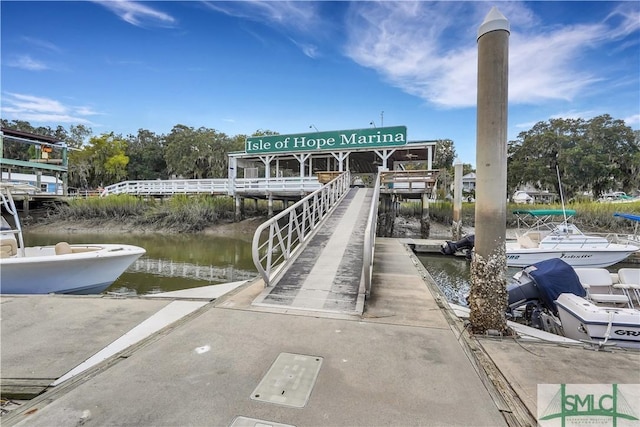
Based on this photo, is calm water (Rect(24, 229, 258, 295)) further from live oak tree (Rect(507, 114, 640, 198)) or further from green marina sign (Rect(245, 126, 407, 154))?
live oak tree (Rect(507, 114, 640, 198))

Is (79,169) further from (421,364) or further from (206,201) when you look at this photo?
(421,364)

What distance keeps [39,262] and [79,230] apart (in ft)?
58.0

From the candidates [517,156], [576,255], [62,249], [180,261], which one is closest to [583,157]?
[517,156]

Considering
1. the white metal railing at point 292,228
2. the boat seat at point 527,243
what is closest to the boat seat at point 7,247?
the white metal railing at point 292,228

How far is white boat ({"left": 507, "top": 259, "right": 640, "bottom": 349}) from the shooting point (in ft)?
13.5

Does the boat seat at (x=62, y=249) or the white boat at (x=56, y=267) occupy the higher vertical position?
the boat seat at (x=62, y=249)

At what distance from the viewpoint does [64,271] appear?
19.4 ft

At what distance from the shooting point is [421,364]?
109 inches

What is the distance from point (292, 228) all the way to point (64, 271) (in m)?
4.64

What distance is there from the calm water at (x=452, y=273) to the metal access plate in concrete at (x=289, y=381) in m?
5.23

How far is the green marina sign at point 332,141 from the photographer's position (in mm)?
16766

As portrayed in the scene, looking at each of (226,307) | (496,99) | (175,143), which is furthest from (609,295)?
(175,143)

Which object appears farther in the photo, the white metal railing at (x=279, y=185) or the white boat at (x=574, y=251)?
the white metal railing at (x=279, y=185)

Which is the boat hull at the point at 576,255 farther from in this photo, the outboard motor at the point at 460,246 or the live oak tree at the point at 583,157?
the live oak tree at the point at 583,157
